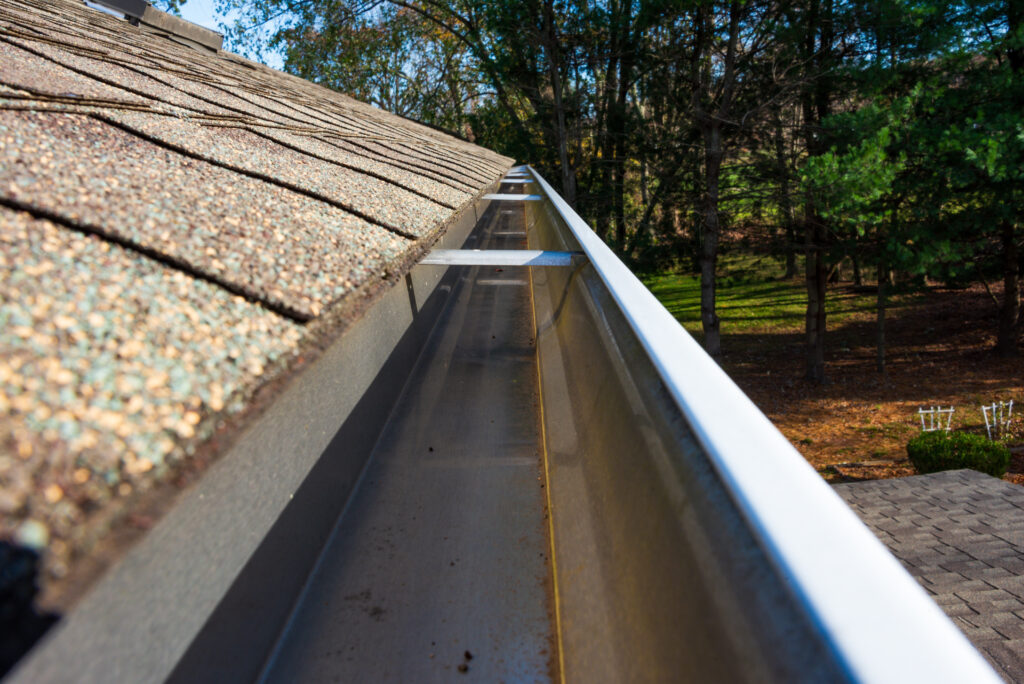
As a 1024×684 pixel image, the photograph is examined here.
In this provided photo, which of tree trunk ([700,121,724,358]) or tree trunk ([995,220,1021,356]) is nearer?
tree trunk ([700,121,724,358])

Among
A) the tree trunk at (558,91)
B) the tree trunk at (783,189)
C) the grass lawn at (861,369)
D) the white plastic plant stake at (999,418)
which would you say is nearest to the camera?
the white plastic plant stake at (999,418)

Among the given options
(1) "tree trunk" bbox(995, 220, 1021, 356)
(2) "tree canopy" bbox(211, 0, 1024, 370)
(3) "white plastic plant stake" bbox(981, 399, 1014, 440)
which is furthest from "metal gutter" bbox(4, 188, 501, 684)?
(1) "tree trunk" bbox(995, 220, 1021, 356)

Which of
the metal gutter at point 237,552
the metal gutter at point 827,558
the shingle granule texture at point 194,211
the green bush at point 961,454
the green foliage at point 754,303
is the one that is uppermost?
the green foliage at point 754,303

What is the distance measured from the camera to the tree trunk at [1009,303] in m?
16.9

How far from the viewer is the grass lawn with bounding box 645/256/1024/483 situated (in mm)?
13766

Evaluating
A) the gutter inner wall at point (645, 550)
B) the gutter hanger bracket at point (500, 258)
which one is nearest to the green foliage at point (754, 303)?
the gutter hanger bracket at point (500, 258)

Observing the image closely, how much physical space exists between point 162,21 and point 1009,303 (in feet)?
70.1

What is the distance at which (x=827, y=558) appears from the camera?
43 cm

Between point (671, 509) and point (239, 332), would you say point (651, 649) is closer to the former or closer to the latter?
point (671, 509)

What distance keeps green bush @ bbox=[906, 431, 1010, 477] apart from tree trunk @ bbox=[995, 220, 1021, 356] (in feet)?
27.3

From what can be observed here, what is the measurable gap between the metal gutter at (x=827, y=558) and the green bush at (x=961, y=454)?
513 inches

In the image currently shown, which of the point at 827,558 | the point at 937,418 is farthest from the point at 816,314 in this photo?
the point at 827,558

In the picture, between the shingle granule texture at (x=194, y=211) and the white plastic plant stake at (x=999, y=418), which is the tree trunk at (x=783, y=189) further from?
the shingle granule texture at (x=194, y=211)

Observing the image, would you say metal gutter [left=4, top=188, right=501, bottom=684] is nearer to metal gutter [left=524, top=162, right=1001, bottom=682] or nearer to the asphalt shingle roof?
metal gutter [left=524, top=162, right=1001, bottom=682]
